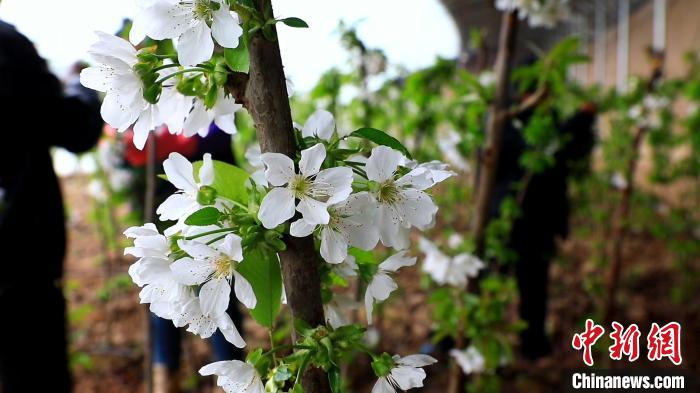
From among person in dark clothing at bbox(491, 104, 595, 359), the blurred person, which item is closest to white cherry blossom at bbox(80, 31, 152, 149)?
the blurred person

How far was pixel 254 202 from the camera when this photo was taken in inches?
24.8

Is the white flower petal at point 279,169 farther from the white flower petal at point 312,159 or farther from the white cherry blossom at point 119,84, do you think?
the white cherry blossom at point 119,84

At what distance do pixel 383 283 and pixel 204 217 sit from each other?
0.25 meters

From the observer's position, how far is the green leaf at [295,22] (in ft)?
2.08

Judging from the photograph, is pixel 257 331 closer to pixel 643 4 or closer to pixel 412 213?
pixel 412 213

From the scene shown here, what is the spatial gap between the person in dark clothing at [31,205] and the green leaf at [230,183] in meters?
1.21

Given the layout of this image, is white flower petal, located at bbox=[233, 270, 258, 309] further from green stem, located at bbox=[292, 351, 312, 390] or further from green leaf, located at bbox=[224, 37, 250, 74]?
green leaf, located at bbox=[224, 37, 250, 74]

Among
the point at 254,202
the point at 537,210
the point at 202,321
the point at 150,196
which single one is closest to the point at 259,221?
the point at 254,202

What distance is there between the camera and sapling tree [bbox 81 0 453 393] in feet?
1.97

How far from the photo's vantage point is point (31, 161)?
1.72 metres

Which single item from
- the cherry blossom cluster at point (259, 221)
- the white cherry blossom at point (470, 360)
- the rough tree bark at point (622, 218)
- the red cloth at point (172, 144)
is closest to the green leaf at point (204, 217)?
the cherry blossom cluster at point (259, 221)

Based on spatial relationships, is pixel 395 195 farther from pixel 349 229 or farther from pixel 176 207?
pixel 176 207

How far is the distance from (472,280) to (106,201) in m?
2.23

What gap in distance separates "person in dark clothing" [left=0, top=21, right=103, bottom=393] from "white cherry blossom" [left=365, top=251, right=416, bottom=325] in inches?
52.3
